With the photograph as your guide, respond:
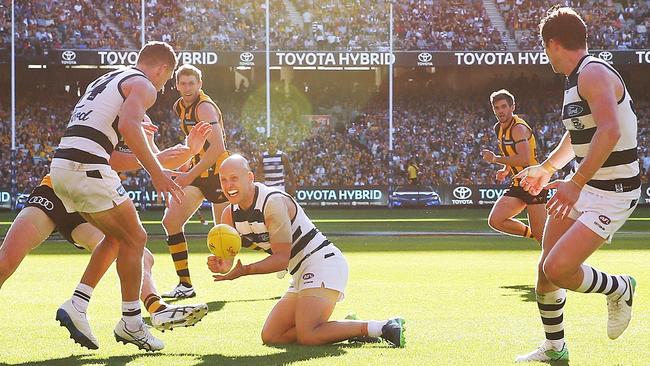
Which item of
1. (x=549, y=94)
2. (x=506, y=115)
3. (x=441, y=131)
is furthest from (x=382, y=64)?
(x=506, y=115)

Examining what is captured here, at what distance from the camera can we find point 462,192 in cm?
4078

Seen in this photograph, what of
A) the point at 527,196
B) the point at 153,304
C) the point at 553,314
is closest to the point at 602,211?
the point at 553,314

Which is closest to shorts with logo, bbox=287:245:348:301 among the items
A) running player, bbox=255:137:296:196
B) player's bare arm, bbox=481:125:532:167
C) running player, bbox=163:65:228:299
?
running player, bbox=163:65:228:299

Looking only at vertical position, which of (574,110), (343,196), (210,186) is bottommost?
(343,196)

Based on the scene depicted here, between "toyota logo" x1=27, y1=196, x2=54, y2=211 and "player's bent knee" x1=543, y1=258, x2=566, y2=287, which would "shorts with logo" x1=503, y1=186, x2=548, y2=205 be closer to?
"player's bent knee" x1=543, y1=258, x2=566, y2=287

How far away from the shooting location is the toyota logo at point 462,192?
40688 millimetres

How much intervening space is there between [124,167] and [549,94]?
4391cm

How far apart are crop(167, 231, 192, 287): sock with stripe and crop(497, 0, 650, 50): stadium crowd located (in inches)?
1433

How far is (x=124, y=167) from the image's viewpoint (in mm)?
8812

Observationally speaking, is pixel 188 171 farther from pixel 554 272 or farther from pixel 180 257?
pixel 554 272

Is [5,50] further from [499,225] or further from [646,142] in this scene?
[499,225]

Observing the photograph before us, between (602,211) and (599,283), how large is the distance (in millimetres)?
540

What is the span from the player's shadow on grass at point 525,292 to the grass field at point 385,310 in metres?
0.03

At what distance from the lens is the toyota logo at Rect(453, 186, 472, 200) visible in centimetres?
4069
